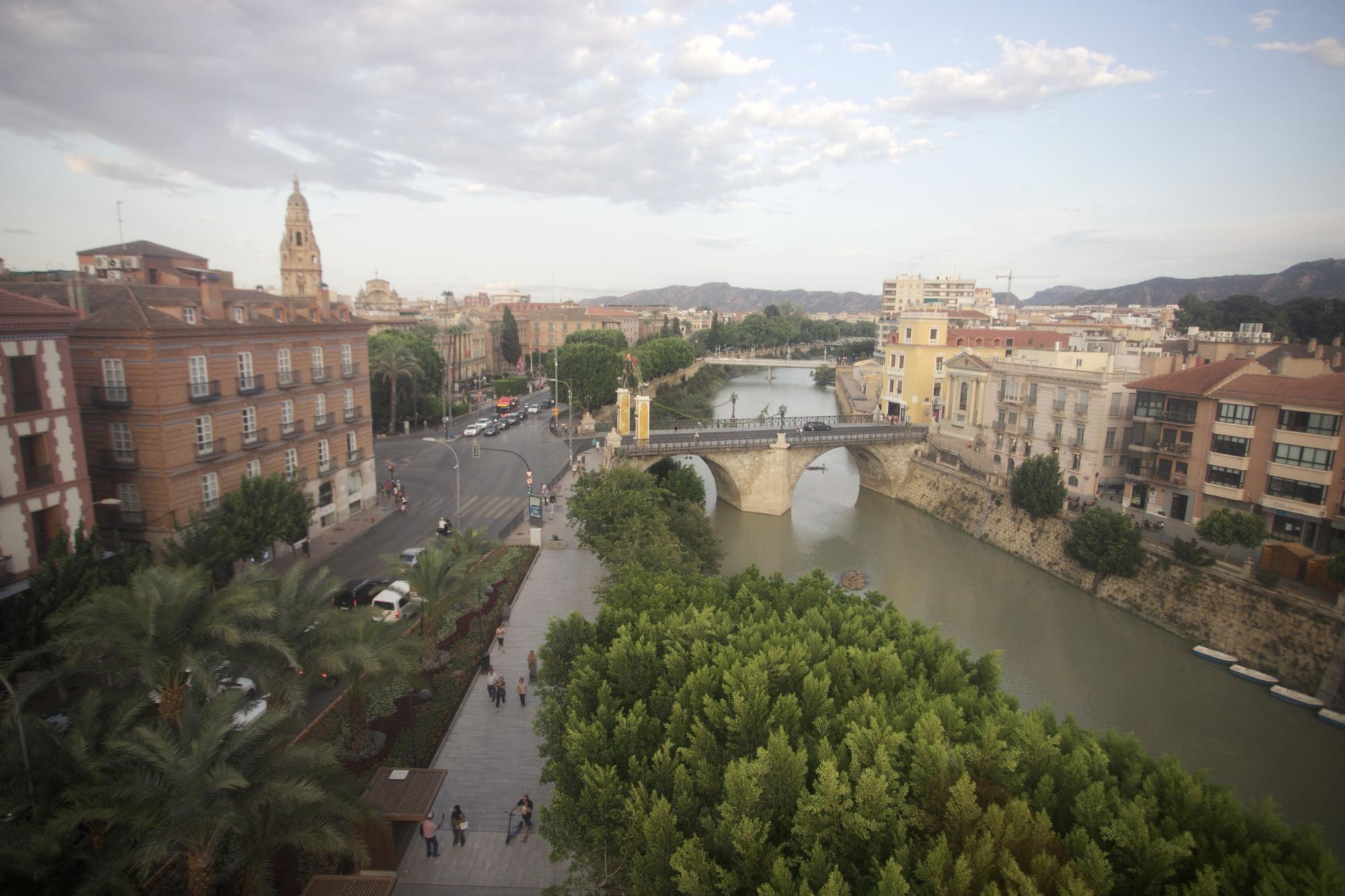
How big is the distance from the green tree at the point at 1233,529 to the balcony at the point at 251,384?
1339 inches

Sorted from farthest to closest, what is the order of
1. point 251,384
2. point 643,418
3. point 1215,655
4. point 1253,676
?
point 643,418, point 251,384, point 1215,655, point 1253,676

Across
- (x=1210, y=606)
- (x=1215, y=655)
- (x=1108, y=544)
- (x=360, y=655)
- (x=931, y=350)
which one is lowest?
(x=1215, y=655)

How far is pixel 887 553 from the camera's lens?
35.7 m

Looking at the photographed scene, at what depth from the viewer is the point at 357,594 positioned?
22266mm

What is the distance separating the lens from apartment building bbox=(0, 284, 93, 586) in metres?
16.5

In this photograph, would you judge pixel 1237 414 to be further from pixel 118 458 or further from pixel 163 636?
pixel 118 458

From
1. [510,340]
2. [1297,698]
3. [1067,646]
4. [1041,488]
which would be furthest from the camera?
[510,340]

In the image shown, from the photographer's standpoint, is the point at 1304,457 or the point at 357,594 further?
the point at 1304,457

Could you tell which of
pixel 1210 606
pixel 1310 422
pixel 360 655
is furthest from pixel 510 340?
pixel 360 655

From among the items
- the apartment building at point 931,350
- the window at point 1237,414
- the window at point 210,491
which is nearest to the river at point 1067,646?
the window at point 1237,414

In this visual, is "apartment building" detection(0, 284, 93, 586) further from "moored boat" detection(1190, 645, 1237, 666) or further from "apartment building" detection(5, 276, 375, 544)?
"moored boat" detection(1190, 645, 1237, 666)

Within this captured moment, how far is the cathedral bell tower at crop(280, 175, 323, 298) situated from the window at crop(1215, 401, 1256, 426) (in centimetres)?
5780

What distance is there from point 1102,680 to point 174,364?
101ft

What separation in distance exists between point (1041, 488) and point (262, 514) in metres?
30.6
